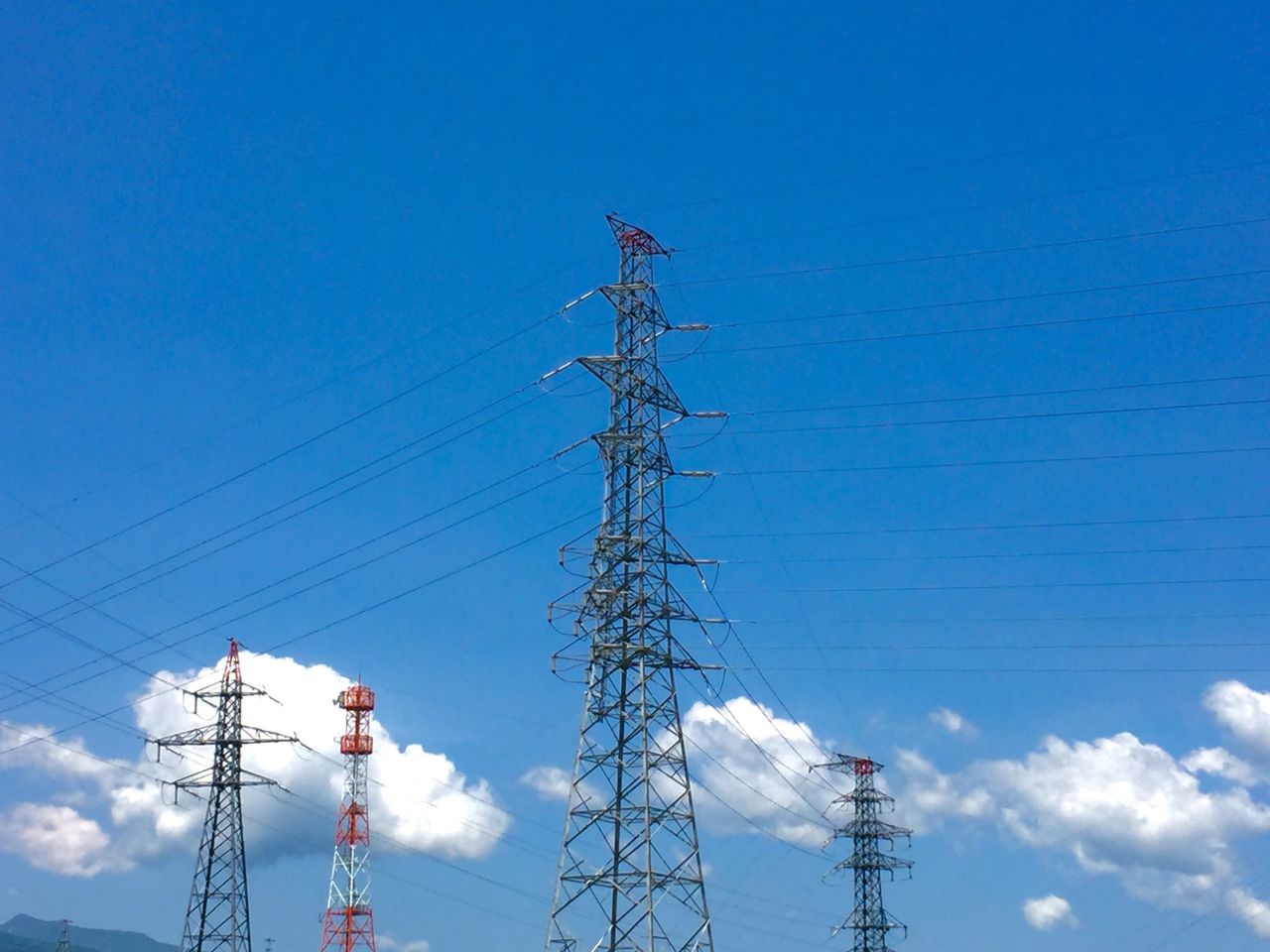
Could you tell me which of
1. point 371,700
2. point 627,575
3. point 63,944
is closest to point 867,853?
point 371,700

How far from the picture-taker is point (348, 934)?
77.1 m

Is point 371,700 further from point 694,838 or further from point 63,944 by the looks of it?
point 63,944

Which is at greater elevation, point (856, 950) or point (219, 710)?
point (219, 710)

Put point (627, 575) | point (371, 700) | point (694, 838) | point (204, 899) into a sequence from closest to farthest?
1. point (694, 838)
2. point (627, 575)
3. point (204, 899)
4. point (371, 700)

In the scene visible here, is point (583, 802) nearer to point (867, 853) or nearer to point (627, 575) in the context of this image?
point (627, 575)

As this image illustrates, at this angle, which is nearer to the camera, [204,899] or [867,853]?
[204,899]

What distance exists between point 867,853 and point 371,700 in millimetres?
31860

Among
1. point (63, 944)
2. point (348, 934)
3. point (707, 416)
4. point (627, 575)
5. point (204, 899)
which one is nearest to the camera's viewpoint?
point (627, 575)

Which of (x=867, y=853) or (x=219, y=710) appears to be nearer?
(x=219, y=710)

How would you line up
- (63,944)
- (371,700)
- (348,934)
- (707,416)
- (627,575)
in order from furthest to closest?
1. (63,944)
2. (371,700)
3. (348,934)
4. (707,416)
5. (627,575)

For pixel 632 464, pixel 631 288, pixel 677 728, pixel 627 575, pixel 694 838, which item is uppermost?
pixel 631 288

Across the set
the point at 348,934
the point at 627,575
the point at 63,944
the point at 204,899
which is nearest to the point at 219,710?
the point at 204,899

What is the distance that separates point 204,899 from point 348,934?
1815cm

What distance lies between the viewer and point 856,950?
85375 millimetres
